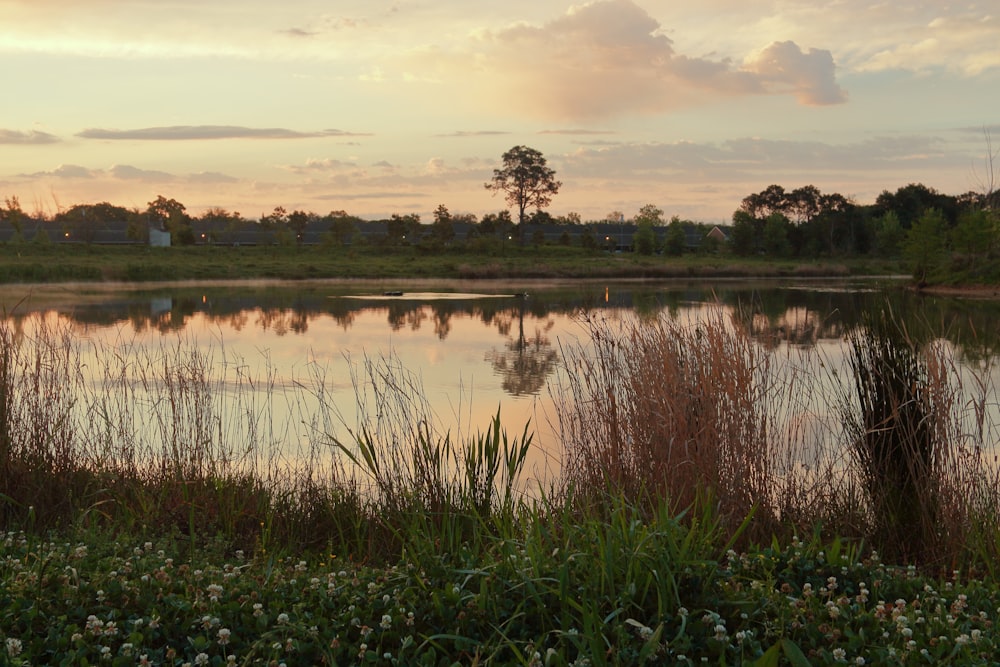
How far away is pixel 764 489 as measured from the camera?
6.06 m

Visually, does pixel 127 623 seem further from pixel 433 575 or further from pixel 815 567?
pixel 815 567

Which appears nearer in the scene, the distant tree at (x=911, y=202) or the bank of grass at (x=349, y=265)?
the bank of grass at (x=349, y=265)

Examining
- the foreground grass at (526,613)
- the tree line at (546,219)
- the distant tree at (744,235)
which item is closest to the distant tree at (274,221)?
the tree line at (546,219)

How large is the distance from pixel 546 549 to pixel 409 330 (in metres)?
19.4

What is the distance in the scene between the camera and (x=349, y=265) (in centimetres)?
6100

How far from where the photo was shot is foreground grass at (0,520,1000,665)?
10.7ft

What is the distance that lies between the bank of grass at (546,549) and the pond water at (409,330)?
0.77 meters

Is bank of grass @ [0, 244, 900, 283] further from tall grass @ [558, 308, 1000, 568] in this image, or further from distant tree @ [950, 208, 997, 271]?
tall grass @ [558, 308, 1000, 568]

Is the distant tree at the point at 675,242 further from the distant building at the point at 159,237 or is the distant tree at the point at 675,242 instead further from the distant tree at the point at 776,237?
the distant building at the point at 159,237

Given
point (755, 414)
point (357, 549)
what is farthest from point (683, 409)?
→ point (357, 549)

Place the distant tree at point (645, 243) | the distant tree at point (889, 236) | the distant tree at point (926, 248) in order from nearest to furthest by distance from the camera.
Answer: the distant tree at point (926, 248), the distant tree at point (889, 236), the distant tree at point (645, 243)

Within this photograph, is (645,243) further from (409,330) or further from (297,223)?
(409,330)

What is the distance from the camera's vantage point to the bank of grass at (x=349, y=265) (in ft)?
162

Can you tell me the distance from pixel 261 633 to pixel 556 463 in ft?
18.6
